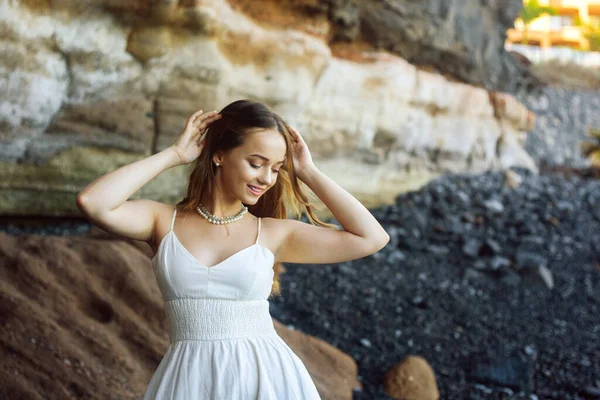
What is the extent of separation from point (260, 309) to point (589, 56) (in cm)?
2869

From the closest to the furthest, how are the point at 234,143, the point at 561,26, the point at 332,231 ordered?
the point at 234,143
the point at 332,231
the point at 561,26

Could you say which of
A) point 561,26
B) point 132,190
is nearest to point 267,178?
point 132,190

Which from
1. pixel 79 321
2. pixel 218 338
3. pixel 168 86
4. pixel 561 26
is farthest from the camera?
pixel 561 26

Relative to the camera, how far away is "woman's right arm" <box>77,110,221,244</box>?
2.19 metres

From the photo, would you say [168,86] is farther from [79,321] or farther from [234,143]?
[234,143]

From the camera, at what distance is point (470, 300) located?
6875mm

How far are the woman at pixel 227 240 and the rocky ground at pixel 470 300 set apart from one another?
268 centimetres

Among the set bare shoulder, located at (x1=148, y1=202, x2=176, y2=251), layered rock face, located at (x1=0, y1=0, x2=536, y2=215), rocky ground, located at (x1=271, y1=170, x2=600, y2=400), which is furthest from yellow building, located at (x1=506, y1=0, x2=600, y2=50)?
bare shoulder, located at (x1=148, y1=202, x2=176, y2=251)

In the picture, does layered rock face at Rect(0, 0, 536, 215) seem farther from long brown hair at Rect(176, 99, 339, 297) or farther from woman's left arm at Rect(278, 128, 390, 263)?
woman's left arm at Rect(278, 128, 390, 263)

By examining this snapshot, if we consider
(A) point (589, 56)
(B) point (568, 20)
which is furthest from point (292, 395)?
(B) point (568, 20)

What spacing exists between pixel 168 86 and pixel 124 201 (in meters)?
4.77

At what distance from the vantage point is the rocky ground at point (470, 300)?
5.43 m

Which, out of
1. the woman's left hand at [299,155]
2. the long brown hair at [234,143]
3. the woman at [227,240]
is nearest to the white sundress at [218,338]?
the woman at [227,240]

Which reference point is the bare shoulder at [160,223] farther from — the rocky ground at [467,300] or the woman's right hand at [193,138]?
the rocky ground at [467,300]
